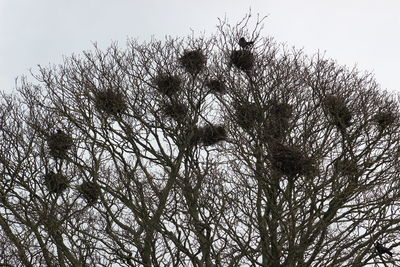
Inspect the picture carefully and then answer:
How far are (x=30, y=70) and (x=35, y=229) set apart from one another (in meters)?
3.90

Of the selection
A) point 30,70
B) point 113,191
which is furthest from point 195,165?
point 30,70

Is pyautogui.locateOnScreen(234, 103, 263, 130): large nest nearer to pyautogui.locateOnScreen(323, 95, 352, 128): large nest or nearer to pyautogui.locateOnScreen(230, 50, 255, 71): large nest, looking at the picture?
pyautogui.locateOnScreen(230, 50, 255, 71): large nest

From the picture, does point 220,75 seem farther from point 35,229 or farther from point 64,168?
point 35,229

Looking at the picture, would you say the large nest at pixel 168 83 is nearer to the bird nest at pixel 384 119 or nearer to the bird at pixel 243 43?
the bird at pixel 243 43

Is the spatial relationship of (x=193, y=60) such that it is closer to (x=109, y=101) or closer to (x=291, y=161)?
(x=109, y=101)

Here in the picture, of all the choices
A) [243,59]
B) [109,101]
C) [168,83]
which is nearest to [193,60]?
[168,83]

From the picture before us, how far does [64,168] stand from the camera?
1000 cm

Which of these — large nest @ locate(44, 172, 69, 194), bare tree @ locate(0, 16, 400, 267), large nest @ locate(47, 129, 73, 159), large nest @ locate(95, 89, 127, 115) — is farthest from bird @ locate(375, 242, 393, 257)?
large nest @ locate(47, 129, 73, 159)

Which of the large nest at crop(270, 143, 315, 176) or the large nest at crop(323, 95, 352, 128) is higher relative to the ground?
the large nest at crop(323, 95, 352, 128)

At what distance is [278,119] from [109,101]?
130 inches

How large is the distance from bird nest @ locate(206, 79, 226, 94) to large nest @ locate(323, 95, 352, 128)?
2.11m

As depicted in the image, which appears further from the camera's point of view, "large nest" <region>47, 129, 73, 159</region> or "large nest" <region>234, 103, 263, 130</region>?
"large nest" <region>47, 129, 73, 159</region>

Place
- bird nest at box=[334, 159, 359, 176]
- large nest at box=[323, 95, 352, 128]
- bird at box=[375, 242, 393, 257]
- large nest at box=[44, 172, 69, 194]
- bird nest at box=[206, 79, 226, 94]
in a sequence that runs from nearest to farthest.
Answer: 1. bird at box=[375, 242, 393, 257]
2. bird nest at box=[334, 159, 359, 176]
3. large nest at box=[323, 95, 352, 128]
4. large nest at box=[44, 172, 69, 194]
5. bird nest at box=[206, 79, 226, 94]

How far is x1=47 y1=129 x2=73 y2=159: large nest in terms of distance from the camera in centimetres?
951
